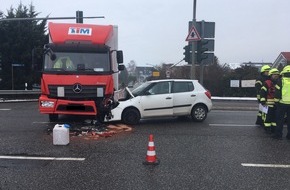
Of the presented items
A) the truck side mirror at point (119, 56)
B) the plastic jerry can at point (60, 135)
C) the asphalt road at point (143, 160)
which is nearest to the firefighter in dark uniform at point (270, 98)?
the asphalt road at point (143, 160)

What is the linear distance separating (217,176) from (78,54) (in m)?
6.73

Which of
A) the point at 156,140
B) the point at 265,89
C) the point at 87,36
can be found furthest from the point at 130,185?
the point at 87,36

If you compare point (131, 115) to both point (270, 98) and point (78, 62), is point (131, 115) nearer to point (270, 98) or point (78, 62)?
point (78, 62)

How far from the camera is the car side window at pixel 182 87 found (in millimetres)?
12680

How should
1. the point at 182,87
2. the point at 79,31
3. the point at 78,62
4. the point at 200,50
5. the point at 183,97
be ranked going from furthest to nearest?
1. the point at 200,50
2. the point at 182,87
3. the point at 183,97
4. the point at 79,31
5. the point at 78,62

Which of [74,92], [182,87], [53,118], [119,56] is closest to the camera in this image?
[74,92]

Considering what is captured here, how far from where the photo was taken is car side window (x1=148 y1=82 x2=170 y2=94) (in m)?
12.5

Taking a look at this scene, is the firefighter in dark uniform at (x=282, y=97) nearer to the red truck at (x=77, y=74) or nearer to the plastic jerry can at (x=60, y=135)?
the red truck at (x=77, y=74)

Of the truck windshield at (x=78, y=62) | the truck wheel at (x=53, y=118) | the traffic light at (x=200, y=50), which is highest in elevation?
the traffic light at (x=200, y=50)

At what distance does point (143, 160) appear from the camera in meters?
7.56

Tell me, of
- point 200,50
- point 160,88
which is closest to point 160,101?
point 160,88

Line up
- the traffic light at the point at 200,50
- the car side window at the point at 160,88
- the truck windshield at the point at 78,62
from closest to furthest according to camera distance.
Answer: the truck windshield at the point at 78,62 → the car side window at the point at 160,88 → the traffic light at the point at 200,50

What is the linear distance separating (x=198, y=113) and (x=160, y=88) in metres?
1.68

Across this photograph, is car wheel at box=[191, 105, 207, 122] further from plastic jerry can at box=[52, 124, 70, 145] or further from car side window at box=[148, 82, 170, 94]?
plastic jerry can at box=[52, 124, 70, 145]
